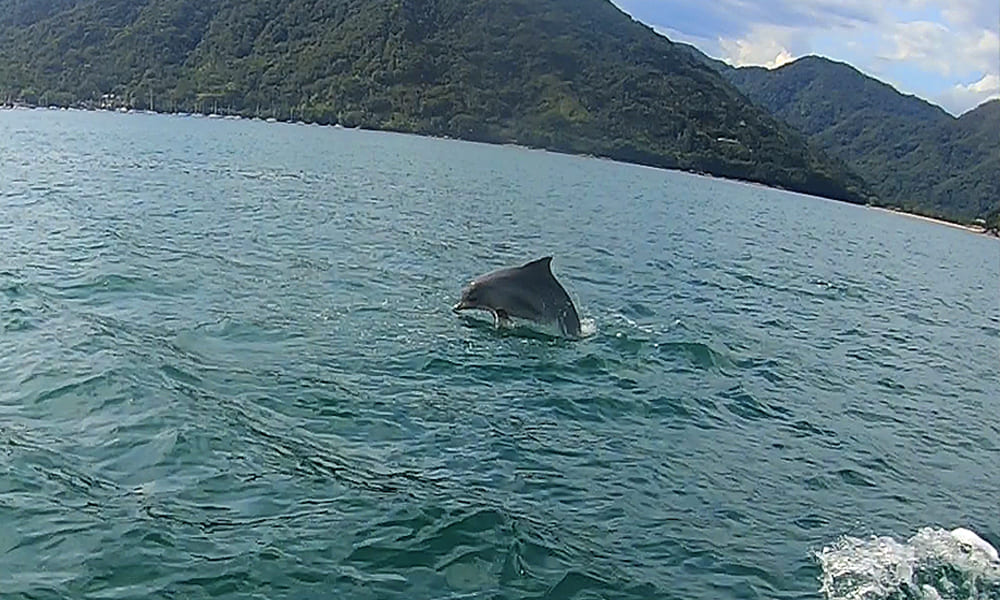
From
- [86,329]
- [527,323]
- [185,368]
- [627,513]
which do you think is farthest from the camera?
[527,323]

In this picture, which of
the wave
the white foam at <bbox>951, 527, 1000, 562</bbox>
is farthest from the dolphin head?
the white foam at <bbox>951, 527, 1000, 562</bbox>

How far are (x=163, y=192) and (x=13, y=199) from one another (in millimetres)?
Result: 8701

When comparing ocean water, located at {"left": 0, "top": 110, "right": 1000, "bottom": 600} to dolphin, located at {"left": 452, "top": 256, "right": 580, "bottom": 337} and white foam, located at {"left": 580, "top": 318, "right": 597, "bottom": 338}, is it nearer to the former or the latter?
white foam, located at {"left": 580, "top": 318, "right": 597, "bottom": 338}

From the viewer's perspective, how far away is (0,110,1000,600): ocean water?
33.6 ft

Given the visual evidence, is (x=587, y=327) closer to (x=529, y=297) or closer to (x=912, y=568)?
(x=529, y=297)

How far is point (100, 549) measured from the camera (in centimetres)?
965

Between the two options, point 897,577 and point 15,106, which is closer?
point 897,577

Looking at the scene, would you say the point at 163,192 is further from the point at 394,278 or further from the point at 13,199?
the point at 394,278

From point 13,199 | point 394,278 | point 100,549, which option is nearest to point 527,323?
point 394,278

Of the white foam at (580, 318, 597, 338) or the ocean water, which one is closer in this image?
the ocean water

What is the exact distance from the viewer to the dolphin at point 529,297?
71.5ft

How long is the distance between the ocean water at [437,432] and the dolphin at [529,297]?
1.62ft

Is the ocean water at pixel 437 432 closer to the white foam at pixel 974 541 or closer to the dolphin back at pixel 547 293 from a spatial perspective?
the white foam at pixel 974 541

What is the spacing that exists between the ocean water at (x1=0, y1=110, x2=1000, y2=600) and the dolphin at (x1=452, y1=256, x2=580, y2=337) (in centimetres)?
49
